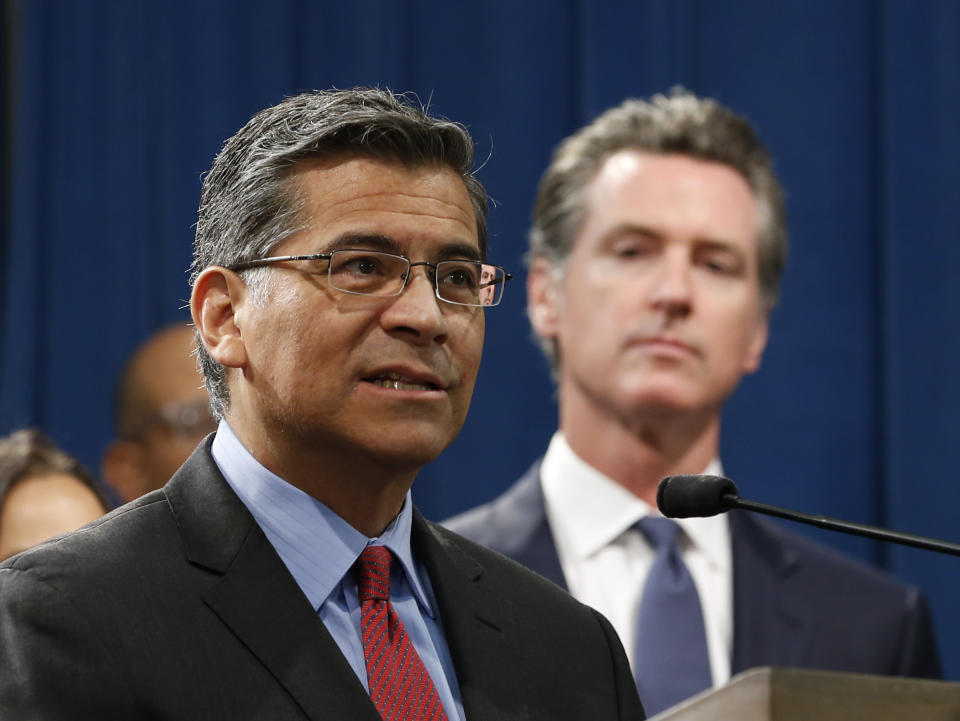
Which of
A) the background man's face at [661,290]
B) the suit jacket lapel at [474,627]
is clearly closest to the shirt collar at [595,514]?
the background man's face at [661,290]

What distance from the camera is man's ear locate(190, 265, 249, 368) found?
164cm

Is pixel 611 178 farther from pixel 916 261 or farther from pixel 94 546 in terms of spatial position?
pixel 94 546

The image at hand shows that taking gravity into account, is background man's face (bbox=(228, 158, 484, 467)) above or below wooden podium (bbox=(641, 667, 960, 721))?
above

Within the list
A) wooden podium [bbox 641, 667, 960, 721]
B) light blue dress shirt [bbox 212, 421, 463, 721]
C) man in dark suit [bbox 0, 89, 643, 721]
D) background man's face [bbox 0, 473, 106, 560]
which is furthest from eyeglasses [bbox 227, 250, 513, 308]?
background man's face [bbox 0, 473, 106, 560]

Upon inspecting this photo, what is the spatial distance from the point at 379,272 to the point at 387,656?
1.29ft

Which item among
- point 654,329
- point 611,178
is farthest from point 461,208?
point 611,178

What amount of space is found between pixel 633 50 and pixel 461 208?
2129 millimetres

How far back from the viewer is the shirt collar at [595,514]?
2852mm

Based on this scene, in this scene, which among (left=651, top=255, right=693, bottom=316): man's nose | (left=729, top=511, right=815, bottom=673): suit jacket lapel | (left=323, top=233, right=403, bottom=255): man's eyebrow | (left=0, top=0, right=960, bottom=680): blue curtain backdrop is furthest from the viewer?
(left=0, top=0, right=960, bottom=680): blue curtain backdrop

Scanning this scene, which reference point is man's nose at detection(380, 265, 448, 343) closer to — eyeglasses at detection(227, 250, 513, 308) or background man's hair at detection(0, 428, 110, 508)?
eyeglasses at detection(227, 250, 513, 308)

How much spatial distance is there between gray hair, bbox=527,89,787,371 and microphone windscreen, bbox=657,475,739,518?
1623mm

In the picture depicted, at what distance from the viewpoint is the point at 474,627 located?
1691mm

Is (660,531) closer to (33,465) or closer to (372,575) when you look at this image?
(33,465)

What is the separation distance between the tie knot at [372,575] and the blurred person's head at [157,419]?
1528 millimetres
